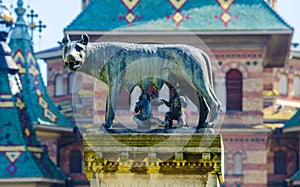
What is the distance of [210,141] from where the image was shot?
17.8 metres

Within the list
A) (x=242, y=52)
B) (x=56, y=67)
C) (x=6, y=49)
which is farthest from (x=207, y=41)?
(x=56, y=67)

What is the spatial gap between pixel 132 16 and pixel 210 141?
24180 millimetres

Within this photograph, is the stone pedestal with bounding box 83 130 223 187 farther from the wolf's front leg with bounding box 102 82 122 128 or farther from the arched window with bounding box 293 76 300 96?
the arched window with bounding box 293 76 300 96

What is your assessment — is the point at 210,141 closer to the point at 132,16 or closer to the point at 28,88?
the point at 132,16

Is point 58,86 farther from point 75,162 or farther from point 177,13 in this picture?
point 177,13

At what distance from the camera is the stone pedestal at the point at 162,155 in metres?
17.8

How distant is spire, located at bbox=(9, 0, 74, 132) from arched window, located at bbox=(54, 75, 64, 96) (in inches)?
192

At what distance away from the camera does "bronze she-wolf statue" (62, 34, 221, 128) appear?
1834cm

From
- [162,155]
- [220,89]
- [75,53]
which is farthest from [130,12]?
[162,155]

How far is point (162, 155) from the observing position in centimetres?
1788

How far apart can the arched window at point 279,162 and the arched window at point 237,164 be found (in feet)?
11.8

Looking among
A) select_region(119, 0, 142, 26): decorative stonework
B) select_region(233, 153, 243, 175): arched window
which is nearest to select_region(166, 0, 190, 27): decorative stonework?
select_region(119, 0, 142, 26): decorative stonework

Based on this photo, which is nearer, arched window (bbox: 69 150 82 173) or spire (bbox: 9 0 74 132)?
spire (bbox: 9 0 74 132)

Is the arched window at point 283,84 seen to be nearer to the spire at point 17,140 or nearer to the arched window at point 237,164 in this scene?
the arched window at point 237,164
